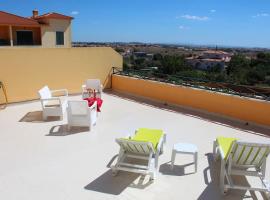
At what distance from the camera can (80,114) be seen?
5.80 metres

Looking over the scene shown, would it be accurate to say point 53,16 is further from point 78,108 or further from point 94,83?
point 78,108

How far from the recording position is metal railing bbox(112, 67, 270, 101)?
6.35m

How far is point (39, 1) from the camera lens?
21172 mm

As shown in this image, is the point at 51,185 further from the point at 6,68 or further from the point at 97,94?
the point at 6,68

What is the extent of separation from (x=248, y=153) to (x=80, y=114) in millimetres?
3569

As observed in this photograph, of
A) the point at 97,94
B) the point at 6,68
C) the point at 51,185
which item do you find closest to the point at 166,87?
the point at 97,94

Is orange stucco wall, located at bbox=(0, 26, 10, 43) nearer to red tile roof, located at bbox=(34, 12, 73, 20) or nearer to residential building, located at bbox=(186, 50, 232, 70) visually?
red tile roof, located at bbox=(34, 12, 73, 20)

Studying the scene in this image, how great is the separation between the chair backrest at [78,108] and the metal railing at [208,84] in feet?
10.7

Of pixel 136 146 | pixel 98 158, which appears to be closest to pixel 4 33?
pixel 98 158

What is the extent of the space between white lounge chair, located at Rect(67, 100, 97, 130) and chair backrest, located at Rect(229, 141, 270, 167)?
10.5ft

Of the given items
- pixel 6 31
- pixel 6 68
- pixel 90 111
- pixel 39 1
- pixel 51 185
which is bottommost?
pixel 51 185

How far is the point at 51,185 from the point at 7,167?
982mm

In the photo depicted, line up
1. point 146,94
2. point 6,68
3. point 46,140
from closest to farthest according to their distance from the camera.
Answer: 1. point 46,140
2. point 6,68
3. point 146,94

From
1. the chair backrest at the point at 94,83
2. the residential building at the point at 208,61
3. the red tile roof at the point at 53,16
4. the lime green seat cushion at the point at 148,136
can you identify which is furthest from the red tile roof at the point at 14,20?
the lime green seat cushion at the point at 148,136
